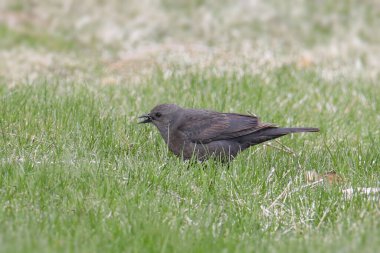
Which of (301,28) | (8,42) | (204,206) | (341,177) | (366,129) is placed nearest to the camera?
(204,206)

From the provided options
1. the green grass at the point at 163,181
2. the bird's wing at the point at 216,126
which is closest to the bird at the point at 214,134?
the bird's wing at the point at 216,126

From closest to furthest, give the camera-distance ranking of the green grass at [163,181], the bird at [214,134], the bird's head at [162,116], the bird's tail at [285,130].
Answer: the green grass at [163,181]
the bird's tail at [285,130]
the bird at [214,134]
the bird's head at [162,116]

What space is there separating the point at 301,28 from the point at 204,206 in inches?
386

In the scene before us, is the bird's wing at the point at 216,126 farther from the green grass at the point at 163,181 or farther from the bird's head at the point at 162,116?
the green grass at the point at 163,181

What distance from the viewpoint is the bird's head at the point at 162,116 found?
23.6 feet

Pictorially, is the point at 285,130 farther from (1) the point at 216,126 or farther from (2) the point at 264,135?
(1) the point at 216,126

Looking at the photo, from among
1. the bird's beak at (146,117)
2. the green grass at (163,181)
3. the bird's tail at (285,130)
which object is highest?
the bird's tail at (285,130)

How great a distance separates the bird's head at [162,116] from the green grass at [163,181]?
0.15 m

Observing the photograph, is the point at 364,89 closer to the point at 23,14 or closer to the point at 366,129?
the point at 366,129

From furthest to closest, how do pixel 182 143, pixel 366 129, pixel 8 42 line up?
pixel 8 42 → pixel 366 129 → pixel 182 143

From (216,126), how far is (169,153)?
0.46 m

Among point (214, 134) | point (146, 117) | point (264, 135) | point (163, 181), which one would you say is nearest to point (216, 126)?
point (214, 134)

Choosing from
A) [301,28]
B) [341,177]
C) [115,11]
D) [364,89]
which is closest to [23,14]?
[115,11]

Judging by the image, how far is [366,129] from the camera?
26.8ft
